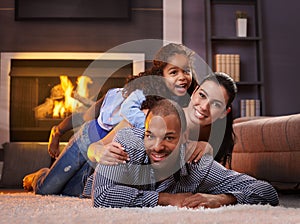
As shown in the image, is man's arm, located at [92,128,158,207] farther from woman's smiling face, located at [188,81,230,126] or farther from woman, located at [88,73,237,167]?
woman's smiling face, located at [188,81,230,126]

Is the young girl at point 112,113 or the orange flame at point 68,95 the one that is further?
the orange flame at point 68,95

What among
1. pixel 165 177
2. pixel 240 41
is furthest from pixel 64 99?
pixel 165 177

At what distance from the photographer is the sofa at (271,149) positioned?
2195 millimetres

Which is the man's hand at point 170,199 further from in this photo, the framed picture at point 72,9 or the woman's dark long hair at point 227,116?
the framed picture at point 72,9

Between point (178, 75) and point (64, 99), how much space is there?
2048mm

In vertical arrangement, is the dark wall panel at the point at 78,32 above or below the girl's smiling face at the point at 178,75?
above

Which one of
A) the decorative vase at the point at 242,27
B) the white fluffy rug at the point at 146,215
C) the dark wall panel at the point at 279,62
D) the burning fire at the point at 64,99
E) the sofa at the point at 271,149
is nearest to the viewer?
the white fluffy rug at the point at 146,215

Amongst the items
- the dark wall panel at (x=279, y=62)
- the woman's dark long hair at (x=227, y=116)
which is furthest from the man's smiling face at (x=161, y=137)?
the dark wall panel at (x=279, y=62)

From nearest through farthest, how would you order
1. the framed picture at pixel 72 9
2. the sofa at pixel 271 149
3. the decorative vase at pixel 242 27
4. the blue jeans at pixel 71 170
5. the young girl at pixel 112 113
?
the young girl at pixel 112 113, the blue jeans at pixel 71 170, the sofa at pixel 271 149, the framed picture at pixel 72 9, the decorative vase at pixel 242 27

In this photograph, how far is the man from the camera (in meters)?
1.44

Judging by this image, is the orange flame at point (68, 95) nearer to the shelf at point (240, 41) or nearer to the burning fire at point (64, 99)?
the burning fire at point (64, 99)

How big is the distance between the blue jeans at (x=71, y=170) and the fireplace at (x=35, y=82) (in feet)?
5.64

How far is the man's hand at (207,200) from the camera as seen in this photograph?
1.45 meters

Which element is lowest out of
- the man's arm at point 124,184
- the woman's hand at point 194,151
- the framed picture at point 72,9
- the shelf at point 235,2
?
the man's arm at point 124,184
